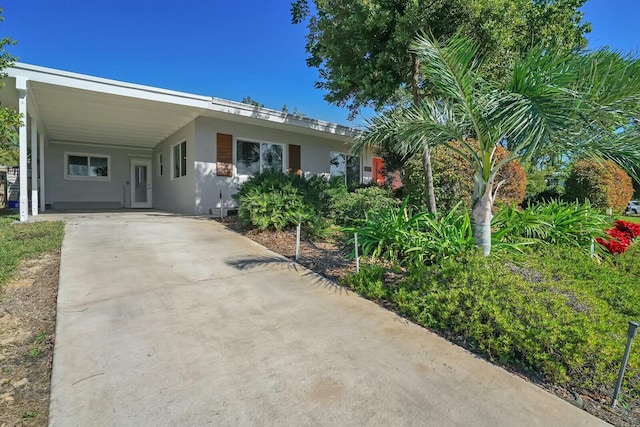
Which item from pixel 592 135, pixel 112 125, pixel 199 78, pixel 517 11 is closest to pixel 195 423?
pixel 592 135

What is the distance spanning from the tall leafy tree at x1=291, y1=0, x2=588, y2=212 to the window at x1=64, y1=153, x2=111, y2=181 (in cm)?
1061

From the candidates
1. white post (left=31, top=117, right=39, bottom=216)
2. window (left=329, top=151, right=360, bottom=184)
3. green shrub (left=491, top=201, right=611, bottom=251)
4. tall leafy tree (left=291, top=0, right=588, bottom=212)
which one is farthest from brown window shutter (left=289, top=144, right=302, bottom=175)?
green shrub (left=491, top=201, right=611, bottom=251)

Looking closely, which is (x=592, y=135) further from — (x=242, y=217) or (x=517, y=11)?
(x=242, y=217)

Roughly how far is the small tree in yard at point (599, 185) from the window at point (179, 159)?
44.3 feet

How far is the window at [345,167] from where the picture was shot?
13531 mm

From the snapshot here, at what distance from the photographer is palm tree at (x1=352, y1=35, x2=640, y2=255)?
3293mm

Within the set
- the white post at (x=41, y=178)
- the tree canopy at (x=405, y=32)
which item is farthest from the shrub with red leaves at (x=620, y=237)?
the white post at (x=41, y=178)

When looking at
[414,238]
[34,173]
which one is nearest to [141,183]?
[34,173]

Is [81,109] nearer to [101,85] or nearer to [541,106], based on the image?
[101,85]

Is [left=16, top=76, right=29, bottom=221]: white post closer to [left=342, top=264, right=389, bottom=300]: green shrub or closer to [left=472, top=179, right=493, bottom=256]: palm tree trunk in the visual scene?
[left=342, top=264, right=389, bottom=300]: green shrub

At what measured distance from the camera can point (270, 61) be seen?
16.5 metres

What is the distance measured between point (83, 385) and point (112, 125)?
36.5 ft

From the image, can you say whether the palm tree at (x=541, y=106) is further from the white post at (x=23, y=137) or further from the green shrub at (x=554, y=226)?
the white post at (x=23, y=137)

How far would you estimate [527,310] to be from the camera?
9.91ft
